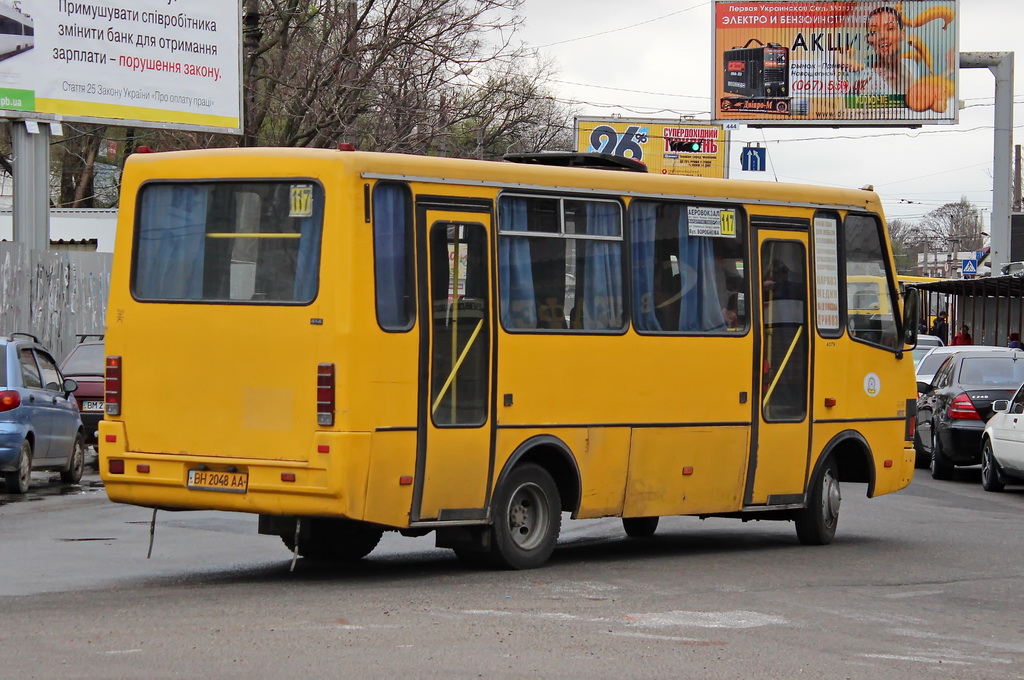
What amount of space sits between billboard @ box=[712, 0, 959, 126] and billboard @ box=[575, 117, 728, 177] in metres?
5.80

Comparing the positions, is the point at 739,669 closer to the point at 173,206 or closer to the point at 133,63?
the point at 173,206

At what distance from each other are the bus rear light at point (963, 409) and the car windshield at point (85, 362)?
39.8 feet

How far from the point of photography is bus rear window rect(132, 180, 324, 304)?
10.2 meters

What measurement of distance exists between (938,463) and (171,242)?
1445 centimetres

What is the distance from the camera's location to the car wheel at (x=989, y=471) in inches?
792

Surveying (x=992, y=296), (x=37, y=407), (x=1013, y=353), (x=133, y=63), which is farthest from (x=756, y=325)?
(x=992, y=296)

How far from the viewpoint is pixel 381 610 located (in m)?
9.05

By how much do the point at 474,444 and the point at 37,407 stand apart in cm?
871

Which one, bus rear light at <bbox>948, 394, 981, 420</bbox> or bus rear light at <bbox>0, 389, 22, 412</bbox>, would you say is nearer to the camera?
bus rear light at <bbox>0, 389, 22, 412</bbox>

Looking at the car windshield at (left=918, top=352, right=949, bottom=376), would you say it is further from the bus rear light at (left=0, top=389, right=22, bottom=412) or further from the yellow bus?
the bus rear light at (left=0, top=389, right=22, bottom=412)

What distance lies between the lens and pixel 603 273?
1169cm

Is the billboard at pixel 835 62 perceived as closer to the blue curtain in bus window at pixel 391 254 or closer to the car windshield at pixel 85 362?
the car windshield at pixel 85 362

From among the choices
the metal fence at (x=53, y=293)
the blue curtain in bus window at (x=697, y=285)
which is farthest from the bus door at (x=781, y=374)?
the metal fence at (x=53, y=293)

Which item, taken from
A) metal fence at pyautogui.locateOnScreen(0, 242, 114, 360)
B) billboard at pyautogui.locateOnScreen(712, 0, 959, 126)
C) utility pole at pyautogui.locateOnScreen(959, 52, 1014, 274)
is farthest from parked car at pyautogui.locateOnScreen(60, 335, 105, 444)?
billboard at pyautogui.locateOnScreen(712, 0, 959, 126)
